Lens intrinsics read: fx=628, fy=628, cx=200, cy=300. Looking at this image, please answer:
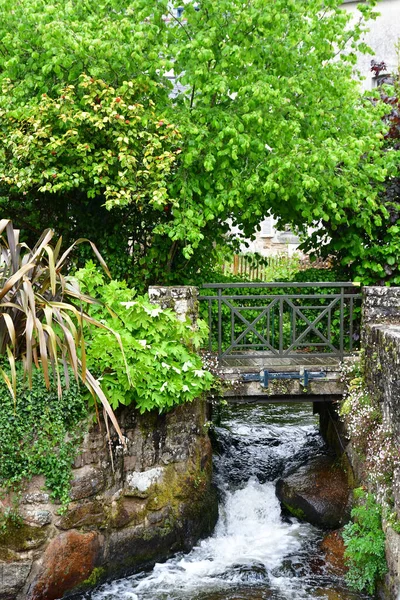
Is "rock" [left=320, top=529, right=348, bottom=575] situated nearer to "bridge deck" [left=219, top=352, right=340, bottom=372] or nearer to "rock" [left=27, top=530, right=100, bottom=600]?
"bridge deck" [left=219, top=352, right=340, bottom=372]

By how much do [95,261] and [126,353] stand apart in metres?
2.99

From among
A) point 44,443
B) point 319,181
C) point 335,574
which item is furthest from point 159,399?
point 319,181

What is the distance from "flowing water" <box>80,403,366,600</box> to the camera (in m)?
6.40

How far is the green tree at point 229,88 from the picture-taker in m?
7.62

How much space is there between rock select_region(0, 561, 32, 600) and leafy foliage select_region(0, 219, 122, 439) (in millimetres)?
1634

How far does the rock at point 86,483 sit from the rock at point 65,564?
14.8 inches

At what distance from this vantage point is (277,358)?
8305mm

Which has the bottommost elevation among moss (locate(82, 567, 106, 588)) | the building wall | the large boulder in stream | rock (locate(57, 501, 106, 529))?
moss (locate(82, 567, 106, 588))

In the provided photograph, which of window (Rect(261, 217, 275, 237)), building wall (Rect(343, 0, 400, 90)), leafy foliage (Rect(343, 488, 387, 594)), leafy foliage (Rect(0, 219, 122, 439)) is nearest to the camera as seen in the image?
leafy foliage (Rect(0, 219, 122, 439))

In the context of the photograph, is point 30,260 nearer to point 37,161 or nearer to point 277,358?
point 37,161

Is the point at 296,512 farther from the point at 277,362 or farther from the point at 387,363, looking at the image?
the point at 387,363

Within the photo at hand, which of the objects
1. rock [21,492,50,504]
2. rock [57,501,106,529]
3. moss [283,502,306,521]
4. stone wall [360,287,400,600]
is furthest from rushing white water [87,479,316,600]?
stone wall [360,287,400,600]

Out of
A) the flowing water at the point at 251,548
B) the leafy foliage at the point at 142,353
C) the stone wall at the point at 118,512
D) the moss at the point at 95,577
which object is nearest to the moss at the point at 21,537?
the stone wall at the point at 118,512

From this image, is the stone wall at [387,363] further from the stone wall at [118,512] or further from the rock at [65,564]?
the rock at [65,564]
